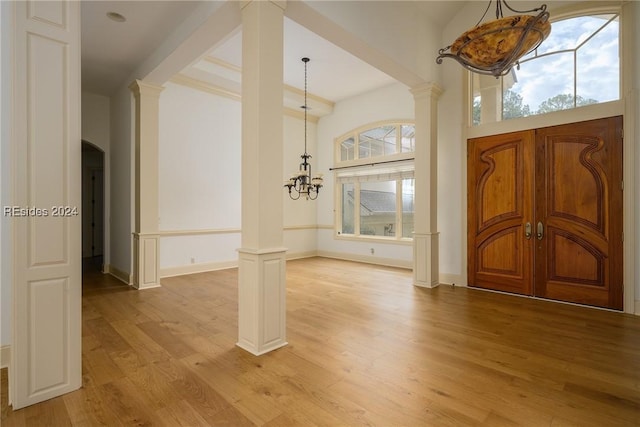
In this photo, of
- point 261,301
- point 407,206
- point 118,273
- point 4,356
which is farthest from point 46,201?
point 407,206

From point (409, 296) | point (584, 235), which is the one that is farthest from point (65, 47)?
point (584, 235)

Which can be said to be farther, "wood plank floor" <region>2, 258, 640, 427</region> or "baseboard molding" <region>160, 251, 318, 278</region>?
"baseboard molding" <region>160, 251, 318, 278</region>

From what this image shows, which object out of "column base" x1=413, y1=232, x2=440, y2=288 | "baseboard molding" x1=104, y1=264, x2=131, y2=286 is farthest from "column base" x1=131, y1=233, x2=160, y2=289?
"column base" x1=413, y1=232, x2=440, y2=288

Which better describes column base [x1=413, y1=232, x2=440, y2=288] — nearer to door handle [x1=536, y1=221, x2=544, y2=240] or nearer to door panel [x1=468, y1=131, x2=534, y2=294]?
door panel [x1=468, y1=131, x2=534, y2=294]

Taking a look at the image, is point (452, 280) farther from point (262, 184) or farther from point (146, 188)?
point (146, 188)

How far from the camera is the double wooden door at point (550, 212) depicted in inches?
153

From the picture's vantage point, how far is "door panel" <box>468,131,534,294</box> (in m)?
4.48

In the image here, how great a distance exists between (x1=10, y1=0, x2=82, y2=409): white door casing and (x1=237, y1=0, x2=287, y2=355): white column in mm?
1185

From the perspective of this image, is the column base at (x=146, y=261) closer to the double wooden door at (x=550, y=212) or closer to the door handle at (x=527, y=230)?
the double wooden door at (x=550, y=212)

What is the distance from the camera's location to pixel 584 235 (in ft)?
13.3

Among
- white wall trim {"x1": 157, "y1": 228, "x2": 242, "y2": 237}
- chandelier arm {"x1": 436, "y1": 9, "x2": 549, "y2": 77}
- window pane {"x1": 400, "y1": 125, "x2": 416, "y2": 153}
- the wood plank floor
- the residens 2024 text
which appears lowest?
the wood plank floor

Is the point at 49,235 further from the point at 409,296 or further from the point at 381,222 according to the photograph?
the point at 381,222

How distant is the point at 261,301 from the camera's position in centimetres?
267

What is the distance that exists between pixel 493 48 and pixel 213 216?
17.8ft
